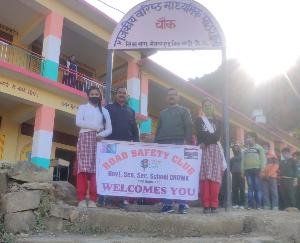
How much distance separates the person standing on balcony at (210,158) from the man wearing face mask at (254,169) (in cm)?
232

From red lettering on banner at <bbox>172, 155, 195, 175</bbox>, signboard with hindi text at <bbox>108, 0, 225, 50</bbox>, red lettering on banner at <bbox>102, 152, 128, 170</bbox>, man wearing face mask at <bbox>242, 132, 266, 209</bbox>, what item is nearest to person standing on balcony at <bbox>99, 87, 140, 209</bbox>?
red lettering on banner at <bbox>102, 152, 128, 170</bbox>

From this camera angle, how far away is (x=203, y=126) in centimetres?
617

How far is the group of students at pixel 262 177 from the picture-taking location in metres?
8.60

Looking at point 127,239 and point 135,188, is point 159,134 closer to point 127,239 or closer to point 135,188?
point 135,188

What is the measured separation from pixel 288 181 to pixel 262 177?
32.0 inches

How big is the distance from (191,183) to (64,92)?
25.7 feet

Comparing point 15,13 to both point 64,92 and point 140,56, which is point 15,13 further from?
point 140,56

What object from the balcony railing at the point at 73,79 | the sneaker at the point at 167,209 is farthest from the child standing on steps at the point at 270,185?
the balcony railing at the point at 73,79

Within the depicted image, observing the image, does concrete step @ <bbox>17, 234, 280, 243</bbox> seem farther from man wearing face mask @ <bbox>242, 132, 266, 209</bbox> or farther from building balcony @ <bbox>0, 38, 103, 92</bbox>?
building balcony @ <bbox>0, 38, 103, 92</bbox>

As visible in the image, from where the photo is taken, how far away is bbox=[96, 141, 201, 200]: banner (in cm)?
582

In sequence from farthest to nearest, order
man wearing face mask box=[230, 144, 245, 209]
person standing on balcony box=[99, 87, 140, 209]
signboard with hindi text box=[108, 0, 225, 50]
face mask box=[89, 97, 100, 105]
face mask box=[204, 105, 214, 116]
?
1. man wearing face mask box=[230, 144, 245, 209]
2. signboard with hindi text box=[108, 0, 225, 50]
3. face mask box=[204, 105, 214, 116]
4. person standing on balcony box=[99, 87, 140, 209]
5. face mask box=[89, 97, 100, 105]

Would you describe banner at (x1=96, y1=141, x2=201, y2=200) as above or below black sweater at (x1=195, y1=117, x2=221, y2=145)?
below

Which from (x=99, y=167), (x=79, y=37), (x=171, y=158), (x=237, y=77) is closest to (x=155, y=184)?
(x=171, y=158)

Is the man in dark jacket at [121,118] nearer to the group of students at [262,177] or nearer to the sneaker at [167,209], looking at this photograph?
the sneaker at [167,209]
